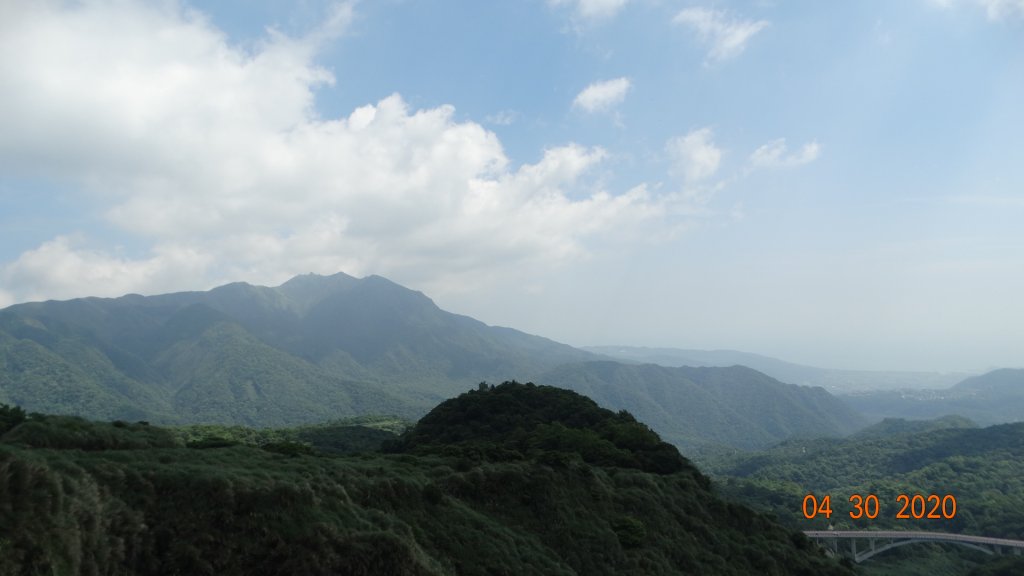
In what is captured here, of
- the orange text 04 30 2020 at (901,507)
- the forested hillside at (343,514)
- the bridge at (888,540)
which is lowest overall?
the orange text 04 30 2020 at (901,507)

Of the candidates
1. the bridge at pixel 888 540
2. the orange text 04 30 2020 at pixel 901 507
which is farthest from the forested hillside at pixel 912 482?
the bridge at pixel 888 540

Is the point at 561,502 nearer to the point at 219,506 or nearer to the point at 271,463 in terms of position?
the point at 271,463

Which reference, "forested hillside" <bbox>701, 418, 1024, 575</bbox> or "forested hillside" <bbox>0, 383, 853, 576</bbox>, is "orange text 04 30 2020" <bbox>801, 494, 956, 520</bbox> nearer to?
"forested hillside" <bbox>701, 418, 1024, 575</bbox>

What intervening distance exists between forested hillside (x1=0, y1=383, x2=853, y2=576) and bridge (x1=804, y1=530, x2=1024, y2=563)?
49.0m

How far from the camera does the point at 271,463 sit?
88.4 ft

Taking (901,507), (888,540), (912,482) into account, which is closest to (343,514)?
(888,540)

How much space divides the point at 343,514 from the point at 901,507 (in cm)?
14459

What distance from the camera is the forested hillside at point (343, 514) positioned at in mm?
17000

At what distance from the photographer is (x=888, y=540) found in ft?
309

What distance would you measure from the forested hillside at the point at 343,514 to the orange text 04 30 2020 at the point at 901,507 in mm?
81840

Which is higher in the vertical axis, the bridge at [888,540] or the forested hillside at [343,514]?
the forested hillside at [343,514]

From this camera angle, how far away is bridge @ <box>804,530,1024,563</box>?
286 feet

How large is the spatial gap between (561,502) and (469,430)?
3871cm

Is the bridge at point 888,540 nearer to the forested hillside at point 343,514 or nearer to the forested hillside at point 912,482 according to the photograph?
the forested hillside at point 912,482
